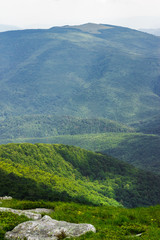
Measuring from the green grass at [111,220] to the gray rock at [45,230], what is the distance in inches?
28.5

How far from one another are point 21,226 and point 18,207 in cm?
700

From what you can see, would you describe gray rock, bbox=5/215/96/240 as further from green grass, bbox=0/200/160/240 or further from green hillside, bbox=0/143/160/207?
green hillside, bbox=0/143/160/207

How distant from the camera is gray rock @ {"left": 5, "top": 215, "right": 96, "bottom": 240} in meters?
18.5

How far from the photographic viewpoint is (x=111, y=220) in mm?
22891

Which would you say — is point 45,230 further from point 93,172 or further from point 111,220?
point 93,172

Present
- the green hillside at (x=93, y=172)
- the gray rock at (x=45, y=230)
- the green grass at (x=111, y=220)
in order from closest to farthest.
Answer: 1. the gray rock at (x=45, y=230)
2. the green grass at (x=111, y=220)
3. the green hillside at (x=93, y=172)

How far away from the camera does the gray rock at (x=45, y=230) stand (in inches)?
728

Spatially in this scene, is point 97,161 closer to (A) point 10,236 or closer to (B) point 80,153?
(B) point 80,153

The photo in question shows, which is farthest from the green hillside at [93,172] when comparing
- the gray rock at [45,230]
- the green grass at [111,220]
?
the gray rock at [45,230]

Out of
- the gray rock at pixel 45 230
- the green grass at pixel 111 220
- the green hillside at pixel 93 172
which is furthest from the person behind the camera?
the green hillside at pixel 93 172

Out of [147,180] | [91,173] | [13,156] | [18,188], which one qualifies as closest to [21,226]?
[18,188]

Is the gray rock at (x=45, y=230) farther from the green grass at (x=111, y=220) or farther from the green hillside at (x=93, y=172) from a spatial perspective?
the green hillside at (x=93, y=172)

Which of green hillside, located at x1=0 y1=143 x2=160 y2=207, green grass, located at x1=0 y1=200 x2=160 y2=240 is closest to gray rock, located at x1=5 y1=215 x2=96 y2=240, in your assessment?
green grass, located at x1=0 y1=200 x2=160 y2=240

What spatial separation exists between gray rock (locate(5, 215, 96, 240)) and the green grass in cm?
72
